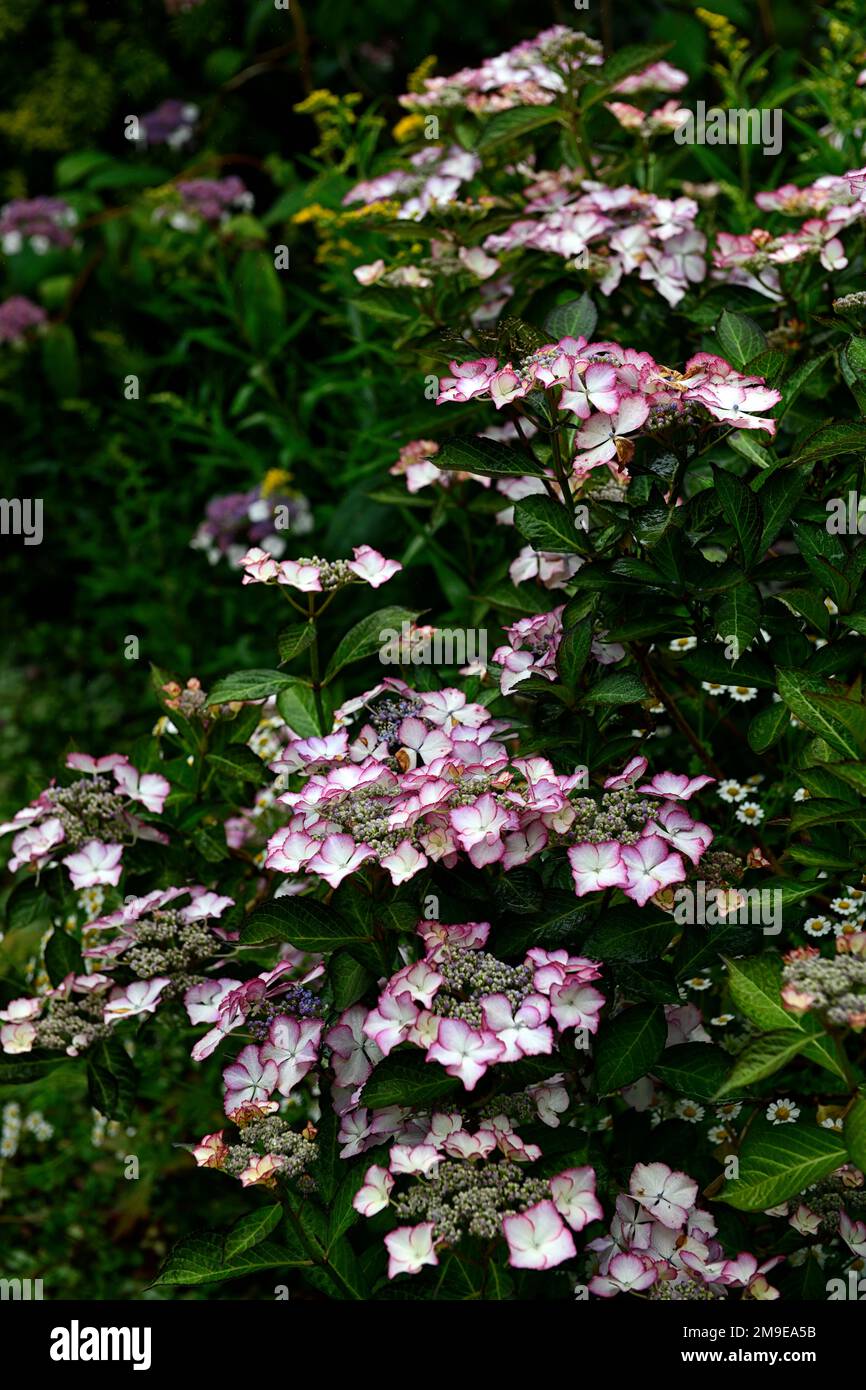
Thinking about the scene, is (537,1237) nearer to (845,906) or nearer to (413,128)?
(845,906)

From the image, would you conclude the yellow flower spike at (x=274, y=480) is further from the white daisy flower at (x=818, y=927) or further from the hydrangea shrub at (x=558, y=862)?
the white daisy flower at (x=818, y=927)

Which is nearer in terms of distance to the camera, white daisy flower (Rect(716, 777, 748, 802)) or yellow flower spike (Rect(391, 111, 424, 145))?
white daisy flower (Rect(716, 777, 748, 802))

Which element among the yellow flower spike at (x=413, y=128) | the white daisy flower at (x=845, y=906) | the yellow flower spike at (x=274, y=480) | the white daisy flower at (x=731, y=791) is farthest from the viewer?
the yellow flower spike at (x=274, y=480)

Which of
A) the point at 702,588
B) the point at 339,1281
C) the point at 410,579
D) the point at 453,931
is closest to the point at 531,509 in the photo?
the point at 702,588

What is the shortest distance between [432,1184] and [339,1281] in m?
0.21

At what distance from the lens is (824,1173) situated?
1231 mm

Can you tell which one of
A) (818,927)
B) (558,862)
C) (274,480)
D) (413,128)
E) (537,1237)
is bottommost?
(537,1237)

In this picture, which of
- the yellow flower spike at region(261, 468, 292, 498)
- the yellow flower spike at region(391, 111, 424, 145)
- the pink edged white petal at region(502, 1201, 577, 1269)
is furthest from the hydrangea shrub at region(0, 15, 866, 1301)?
the yellow flower spike at region(261, 468, 292, 498)

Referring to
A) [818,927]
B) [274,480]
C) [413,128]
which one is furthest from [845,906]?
[413,128]

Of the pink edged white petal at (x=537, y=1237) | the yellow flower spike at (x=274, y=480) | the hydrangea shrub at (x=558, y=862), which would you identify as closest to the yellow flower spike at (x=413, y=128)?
the hydrangea shrub at (x=558, y=862)

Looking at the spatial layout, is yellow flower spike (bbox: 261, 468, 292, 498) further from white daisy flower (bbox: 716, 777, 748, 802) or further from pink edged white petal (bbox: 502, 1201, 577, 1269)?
pink edged white petal (bbox: 502, 1201, 577, 1269)

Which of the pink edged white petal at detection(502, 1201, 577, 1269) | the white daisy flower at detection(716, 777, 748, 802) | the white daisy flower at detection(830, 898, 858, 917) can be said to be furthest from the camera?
the white daisy flower at detection(716, 777, 748, 802)

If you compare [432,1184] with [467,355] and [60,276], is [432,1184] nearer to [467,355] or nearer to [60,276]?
[467,355]

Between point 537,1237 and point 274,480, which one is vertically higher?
point 274,480
